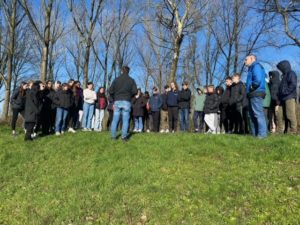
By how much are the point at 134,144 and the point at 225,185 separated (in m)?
4.06

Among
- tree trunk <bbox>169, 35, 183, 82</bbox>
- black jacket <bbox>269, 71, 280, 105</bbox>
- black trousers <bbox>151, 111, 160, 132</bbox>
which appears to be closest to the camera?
black jacket <bbox>269, 71, 280, 105</bbox>

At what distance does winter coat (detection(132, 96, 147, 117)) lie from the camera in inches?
686

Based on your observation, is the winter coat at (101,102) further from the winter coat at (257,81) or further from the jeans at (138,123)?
the winter coat at (257,81)

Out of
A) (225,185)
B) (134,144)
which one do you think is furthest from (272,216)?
(134,144)

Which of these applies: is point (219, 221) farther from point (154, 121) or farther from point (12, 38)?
point (12, 38)

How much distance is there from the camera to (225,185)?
899 centimetres

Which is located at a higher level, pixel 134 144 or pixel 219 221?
pixel 134 144

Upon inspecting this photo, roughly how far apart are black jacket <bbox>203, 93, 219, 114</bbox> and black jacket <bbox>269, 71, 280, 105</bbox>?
A: 2.14 metres

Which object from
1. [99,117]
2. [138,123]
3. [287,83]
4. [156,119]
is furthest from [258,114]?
[99,117]

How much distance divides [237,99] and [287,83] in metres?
2.03

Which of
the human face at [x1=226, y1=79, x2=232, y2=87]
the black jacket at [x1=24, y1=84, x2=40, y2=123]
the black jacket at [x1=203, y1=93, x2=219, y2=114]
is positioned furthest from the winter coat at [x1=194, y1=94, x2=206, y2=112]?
the black jacket at [x1=24, y1=84, x2=40, y2=123]

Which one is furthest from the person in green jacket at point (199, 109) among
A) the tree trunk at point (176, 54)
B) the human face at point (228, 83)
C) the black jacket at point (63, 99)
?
the tree trunk at point (176, 54)

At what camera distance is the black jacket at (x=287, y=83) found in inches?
507

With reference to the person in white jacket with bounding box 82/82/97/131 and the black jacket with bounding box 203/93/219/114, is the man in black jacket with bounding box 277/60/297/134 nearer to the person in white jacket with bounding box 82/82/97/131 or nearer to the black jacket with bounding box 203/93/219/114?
the black jacket with bounding box 203/93/219/114
